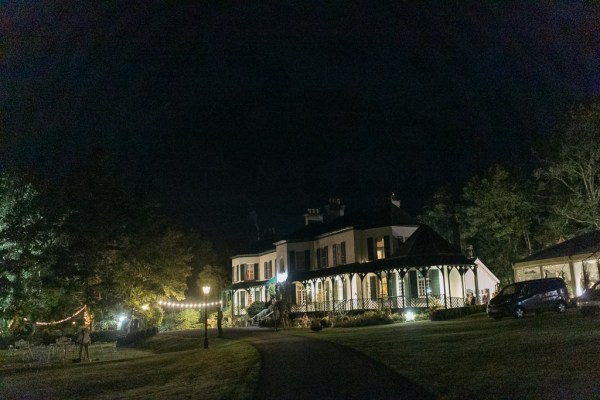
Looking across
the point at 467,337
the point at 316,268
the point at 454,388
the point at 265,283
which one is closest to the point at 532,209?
the point at 316,268

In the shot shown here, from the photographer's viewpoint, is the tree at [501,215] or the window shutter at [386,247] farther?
the tree at [501,215]

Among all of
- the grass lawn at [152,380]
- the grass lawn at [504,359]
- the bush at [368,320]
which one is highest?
the bush at [368,320]

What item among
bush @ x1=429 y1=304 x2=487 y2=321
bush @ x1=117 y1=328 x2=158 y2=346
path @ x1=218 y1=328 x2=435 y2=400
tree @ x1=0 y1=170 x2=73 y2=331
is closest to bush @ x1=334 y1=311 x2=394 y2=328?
bush @ x1=429 y1=304 x2=487 y2=321

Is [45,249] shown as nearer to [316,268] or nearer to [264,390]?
[316,268]

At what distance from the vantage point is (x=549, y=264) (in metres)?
35.4

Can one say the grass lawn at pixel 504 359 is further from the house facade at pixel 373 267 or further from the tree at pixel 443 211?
the tree at pixel 443 211

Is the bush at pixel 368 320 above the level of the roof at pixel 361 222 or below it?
below

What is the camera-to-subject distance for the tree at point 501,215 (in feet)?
156

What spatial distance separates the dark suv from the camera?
82.7ft

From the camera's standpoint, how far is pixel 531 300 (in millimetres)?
25531

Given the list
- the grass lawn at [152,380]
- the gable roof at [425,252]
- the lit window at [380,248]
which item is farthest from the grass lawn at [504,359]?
the lit window at [380,248]

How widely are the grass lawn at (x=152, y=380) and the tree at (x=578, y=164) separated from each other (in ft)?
88.4

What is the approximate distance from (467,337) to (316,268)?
31.6m

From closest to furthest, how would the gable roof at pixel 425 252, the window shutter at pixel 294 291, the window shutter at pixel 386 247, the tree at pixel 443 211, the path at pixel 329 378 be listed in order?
the path at pixel 329 378, the gable roof at pixel 425 252, the window shutter at pixel 386 247, the window shutter at pixel 294 291, the tree at pixel 443 211
